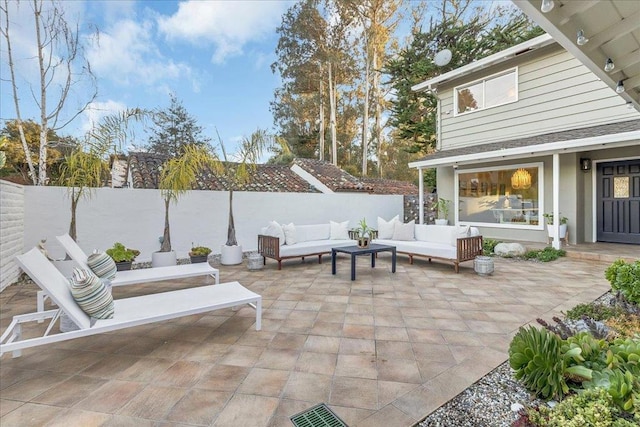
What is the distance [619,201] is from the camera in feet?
25.8

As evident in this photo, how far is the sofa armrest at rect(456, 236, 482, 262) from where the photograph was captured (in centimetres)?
630

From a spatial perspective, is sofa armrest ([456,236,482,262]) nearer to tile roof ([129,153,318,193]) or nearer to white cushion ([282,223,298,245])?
white cushion ([282,223,298,245])

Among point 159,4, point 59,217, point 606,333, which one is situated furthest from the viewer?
point 159,4

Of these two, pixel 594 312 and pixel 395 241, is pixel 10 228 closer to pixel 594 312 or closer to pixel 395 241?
pixel 395 241

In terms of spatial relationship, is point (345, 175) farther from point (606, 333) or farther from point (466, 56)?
point (606, 333)

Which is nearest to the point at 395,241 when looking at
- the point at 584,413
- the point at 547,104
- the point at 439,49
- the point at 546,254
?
the point at 546,254

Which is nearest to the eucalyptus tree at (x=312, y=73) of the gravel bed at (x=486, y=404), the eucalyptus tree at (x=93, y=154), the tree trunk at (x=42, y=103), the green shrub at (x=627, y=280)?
the tree trunk at (x=42, y=103)

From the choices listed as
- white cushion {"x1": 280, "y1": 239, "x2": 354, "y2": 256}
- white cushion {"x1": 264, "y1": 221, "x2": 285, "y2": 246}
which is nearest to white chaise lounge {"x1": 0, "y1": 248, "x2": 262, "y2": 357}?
white cushion {"x1": 280, "y1": 239, "x2": 354, "y2": 256}

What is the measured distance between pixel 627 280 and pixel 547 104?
651 cm

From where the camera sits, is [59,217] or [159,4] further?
[159,4]

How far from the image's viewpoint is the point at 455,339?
3307 millimetres

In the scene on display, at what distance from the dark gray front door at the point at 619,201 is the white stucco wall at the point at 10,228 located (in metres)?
13.2

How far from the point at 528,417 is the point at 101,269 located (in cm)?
492

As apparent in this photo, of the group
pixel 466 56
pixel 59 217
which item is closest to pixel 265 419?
pixel 59 217
